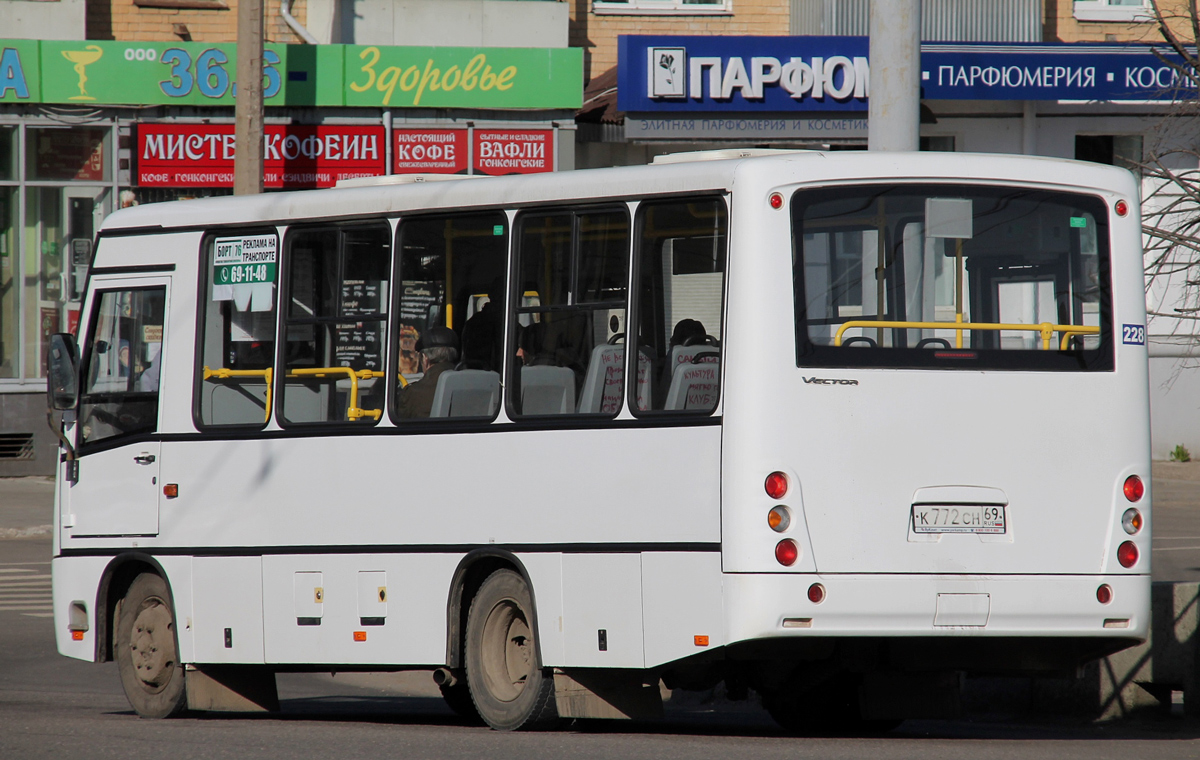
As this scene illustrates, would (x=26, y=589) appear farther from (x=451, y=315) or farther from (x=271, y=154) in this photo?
(x=451, y=315)

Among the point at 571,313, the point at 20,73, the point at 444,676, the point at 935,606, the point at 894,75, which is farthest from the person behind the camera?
the point at 20,73

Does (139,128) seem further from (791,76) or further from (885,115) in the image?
(885,115)

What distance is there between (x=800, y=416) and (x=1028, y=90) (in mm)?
17757

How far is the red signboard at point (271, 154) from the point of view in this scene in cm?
2289

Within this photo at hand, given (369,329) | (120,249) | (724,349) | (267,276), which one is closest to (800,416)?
(724,349)

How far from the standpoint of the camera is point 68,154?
76.1 feet

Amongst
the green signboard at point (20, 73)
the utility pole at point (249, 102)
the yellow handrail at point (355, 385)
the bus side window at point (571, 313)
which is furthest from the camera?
the green signboard at point (20, 73)

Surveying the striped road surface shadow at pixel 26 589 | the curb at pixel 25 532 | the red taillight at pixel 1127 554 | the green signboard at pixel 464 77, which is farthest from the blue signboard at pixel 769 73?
the red taillight at pixel 1127 554

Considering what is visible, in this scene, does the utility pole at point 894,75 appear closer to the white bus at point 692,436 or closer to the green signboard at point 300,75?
the white bus at point 692,436

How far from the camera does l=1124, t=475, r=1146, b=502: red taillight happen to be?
26.5 feet

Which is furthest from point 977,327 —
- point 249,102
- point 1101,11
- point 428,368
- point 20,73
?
point 1101,11

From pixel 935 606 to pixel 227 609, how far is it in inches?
163

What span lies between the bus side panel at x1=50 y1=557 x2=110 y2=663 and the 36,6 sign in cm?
186

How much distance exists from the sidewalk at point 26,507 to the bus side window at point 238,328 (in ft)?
33.4
